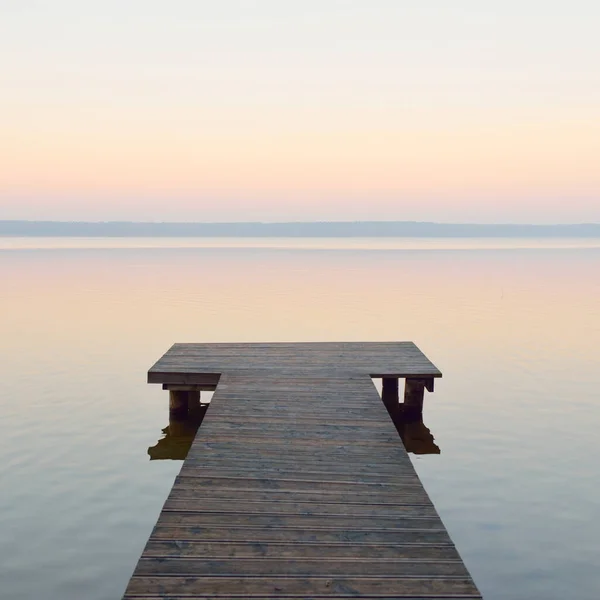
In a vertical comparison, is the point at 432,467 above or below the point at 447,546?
below

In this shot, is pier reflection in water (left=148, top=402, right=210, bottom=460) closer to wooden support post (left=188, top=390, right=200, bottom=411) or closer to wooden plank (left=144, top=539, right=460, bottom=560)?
wooden support post (left=188, top=390, right=200, bottom=411)

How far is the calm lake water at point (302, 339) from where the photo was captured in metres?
7.60

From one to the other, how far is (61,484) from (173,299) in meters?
24.7

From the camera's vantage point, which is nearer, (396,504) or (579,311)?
(396,504)

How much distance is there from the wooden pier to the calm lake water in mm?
1468

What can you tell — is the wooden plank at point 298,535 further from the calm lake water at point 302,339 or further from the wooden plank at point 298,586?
the calm lake water at point 302,339

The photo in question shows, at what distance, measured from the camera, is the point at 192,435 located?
12.5 metres

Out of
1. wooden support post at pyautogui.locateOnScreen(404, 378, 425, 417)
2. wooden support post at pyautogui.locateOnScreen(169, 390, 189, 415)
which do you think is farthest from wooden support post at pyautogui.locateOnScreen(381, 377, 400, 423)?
wooden support post at pyautogui.locateOnScreen(169, 390, 189, 415)

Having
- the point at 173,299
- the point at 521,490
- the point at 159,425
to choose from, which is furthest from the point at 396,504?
the point at 173,299

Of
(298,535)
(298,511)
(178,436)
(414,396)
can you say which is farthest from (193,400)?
(298,535)

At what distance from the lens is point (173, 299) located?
33.9m

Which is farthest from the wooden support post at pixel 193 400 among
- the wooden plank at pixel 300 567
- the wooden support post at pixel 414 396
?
the wooden plank at pixel 300 567

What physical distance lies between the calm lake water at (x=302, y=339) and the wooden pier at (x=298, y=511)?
1468mm

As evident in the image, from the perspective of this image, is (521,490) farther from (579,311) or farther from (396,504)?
(579,311)
